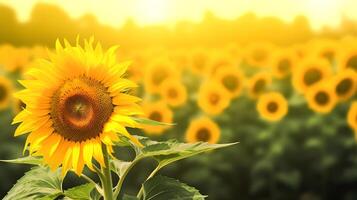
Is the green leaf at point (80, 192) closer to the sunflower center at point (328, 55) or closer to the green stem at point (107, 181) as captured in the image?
the green stem at point (107, 181)

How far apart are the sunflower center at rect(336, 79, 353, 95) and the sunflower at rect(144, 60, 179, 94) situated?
157 centimetres

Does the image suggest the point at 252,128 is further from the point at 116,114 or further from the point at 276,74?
the point at 116,114

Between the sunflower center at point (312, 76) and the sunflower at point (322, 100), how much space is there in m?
0.25

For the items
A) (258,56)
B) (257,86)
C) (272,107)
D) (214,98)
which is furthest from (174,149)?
(258,56)

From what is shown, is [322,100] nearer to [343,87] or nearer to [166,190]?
[343,87]

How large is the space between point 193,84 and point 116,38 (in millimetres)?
21731

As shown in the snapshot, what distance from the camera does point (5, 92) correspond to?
6.92 metres

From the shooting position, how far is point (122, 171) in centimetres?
187

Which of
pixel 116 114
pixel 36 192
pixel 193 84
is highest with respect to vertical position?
pixel 116 114

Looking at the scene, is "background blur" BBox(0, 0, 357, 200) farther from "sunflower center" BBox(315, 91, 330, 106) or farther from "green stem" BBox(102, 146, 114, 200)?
"green stem" BBox(102, 146, 114, 200)

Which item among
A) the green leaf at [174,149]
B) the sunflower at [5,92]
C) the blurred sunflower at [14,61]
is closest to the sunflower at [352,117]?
the sunflower at [5,92]

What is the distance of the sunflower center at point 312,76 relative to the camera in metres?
6.36

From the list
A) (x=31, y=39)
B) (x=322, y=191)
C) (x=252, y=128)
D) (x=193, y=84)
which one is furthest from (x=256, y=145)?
(x=31, y=39)

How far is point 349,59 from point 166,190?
4970 millimetres
